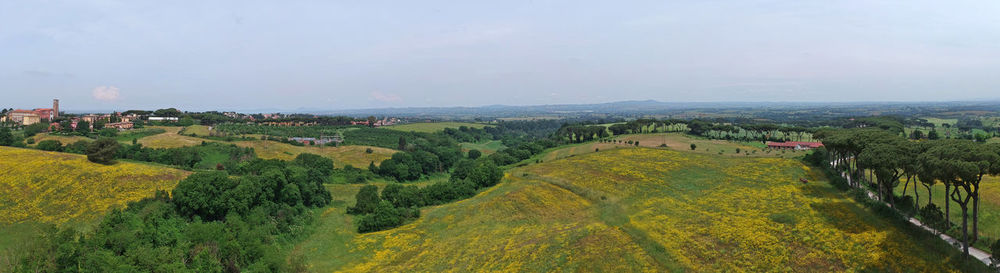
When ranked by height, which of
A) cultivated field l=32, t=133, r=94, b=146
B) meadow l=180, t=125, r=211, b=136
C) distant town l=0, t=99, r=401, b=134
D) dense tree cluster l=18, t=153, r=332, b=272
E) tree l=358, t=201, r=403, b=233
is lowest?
tree l=358, t=201, r=403, b=233

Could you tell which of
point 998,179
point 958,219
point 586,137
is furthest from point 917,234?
point 586,137

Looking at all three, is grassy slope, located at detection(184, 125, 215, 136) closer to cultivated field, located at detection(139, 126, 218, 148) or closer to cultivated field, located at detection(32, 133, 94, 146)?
cultivated field, located at detection(139, 126, 218, 148)

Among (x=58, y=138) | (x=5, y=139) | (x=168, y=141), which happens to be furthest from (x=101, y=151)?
(x=58, y=138)

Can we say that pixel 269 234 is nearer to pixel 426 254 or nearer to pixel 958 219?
pixel 426 254

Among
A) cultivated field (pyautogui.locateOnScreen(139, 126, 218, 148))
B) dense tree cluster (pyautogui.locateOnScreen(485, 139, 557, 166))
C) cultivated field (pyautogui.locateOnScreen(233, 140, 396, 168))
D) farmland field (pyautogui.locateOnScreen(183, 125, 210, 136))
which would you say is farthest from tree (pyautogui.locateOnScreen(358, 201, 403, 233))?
farmland field (pyautogui.locateOnScreen(183, 125, 210, 136))

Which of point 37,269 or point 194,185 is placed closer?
point 37,269

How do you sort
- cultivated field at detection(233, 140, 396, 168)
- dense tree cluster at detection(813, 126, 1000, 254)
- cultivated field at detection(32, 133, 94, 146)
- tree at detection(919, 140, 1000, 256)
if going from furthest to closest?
cultivated field at detection(233, 140, 396, 168) → cultivated field at detection(32, 133, 94, 146) → dense tree cluster at detection(813, 126, 1000, 254) → tree at detection(919, 140, 1000, 256)
